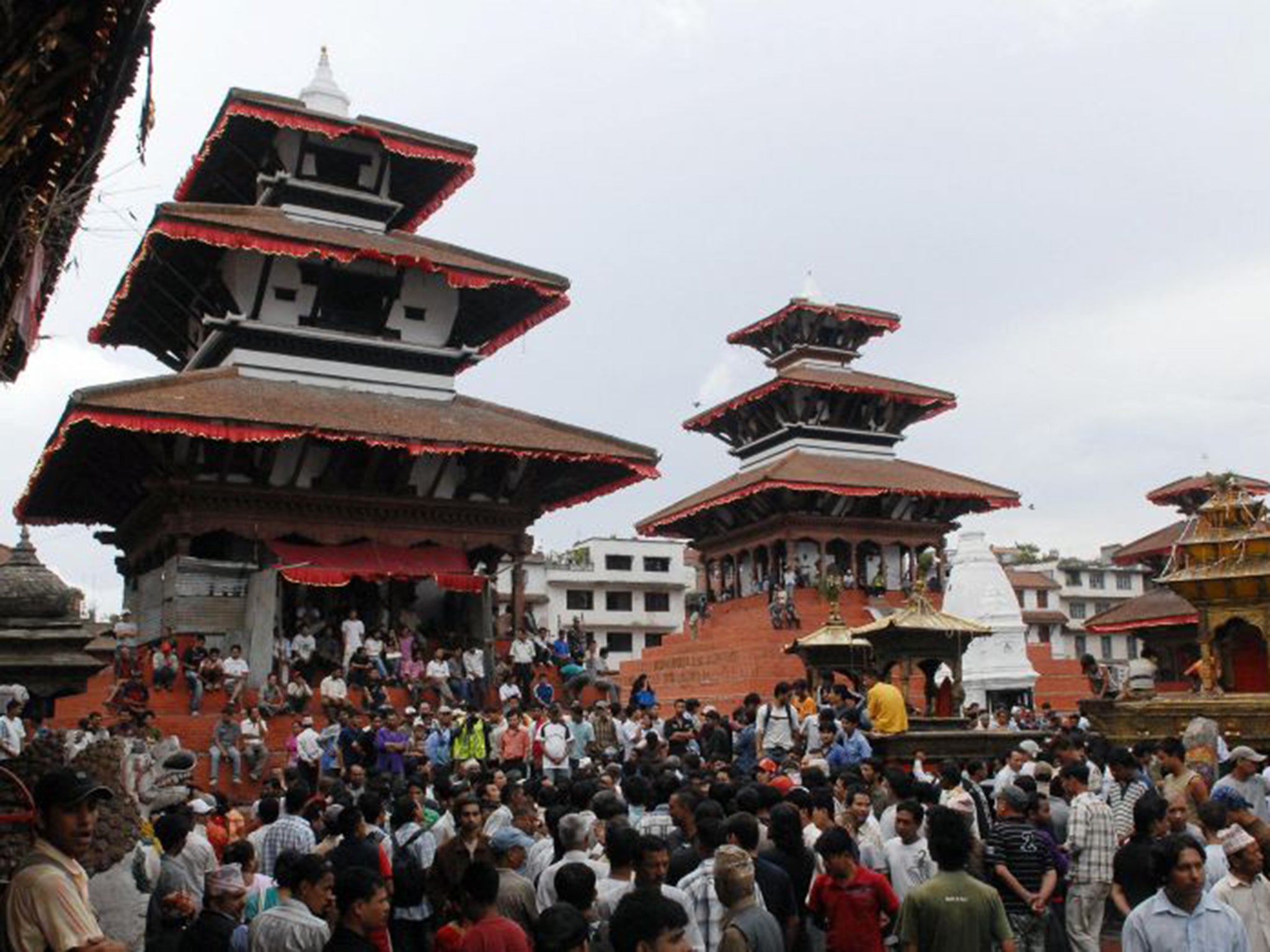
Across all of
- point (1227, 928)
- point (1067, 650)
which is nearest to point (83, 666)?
point (1227, 928)

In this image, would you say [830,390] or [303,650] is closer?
[303,650]

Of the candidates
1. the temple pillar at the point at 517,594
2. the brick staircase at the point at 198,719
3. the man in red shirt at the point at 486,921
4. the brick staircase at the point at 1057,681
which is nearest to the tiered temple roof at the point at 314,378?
the temple pillar at the point at 517,594

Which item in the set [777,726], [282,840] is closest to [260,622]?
A: [777,726]

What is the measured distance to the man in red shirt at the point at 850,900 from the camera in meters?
6.27

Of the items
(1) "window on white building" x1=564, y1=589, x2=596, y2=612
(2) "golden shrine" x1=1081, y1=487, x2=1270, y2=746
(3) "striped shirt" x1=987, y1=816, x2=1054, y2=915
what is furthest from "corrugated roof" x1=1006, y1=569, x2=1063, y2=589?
(3) "striped shirt" x1=987, y1=816, x2=1054, y2=915

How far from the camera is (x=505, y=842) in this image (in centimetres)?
642

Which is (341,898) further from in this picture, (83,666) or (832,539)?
(832,539)

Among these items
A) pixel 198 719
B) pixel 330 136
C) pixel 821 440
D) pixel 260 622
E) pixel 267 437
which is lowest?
pixel 198 719

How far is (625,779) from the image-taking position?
8.70 metres

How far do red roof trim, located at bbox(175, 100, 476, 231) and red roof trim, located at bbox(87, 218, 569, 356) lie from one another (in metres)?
3.18

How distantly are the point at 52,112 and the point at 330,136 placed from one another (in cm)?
2169

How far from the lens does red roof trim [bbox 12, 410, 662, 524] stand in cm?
1941

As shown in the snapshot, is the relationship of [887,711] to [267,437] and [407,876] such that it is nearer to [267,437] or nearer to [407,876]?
[407,876]

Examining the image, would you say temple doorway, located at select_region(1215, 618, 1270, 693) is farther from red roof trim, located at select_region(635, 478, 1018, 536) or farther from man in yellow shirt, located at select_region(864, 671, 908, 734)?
red roof trim, located at select_region(635, 478, 1018, 536)
